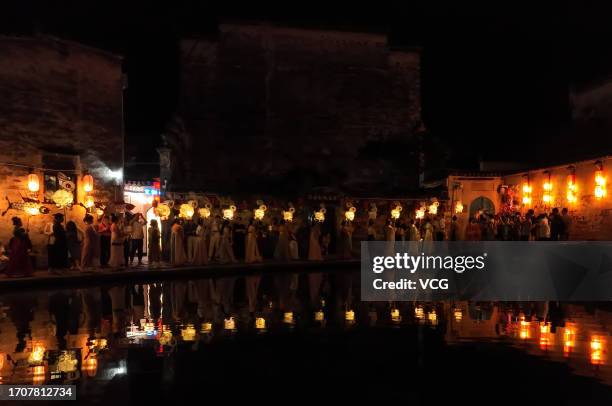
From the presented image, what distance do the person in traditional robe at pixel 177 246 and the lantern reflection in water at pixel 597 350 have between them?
47.7 feet

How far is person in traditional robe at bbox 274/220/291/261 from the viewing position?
22.1 m

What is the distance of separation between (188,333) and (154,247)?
37.1ft

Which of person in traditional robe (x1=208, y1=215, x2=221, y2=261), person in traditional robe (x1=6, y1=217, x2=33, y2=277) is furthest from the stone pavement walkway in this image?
person in traditional robe (x1=208, y1=215, x2=221, y2=261)

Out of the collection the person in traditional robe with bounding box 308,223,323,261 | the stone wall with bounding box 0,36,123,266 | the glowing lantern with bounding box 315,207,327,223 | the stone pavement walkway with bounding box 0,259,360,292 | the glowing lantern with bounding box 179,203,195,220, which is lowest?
the stone pavement walkway with bounding box 0,259,360,292

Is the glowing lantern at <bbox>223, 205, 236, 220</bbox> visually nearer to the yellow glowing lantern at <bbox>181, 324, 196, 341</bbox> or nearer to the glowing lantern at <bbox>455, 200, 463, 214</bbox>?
the glowing lantern at <bbox>455, 200, 463, 214</bbox>

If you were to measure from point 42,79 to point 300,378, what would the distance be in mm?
17057

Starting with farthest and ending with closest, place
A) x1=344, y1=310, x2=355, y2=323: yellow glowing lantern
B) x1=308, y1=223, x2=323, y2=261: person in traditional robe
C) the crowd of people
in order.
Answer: x1=308, y1=223, x2=323, y2=261: person in traditional robe, the crowd of people, x1=344, y1=310, x2=355, y2=323: yellow glowing lantern

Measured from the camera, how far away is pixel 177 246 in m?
19.6

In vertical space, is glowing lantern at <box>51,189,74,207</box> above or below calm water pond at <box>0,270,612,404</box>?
above

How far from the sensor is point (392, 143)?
29531 millimetres

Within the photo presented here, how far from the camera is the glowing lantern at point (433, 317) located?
9.77m

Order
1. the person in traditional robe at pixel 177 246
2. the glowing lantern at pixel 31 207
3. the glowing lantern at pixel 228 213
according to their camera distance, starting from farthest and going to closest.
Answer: the glowing lantern at pixel 228 213 < the person in traditional robe at pixel 177 246 < the glowing lantern at pixel 31 207

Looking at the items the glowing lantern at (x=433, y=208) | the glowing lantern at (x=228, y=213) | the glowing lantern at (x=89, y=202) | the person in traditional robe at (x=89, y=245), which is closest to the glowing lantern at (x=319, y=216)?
the glowing lantern at (x=228, y=213)

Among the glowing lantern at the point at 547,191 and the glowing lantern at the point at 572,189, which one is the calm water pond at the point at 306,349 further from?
the glowing lantern at the point at 547,191
